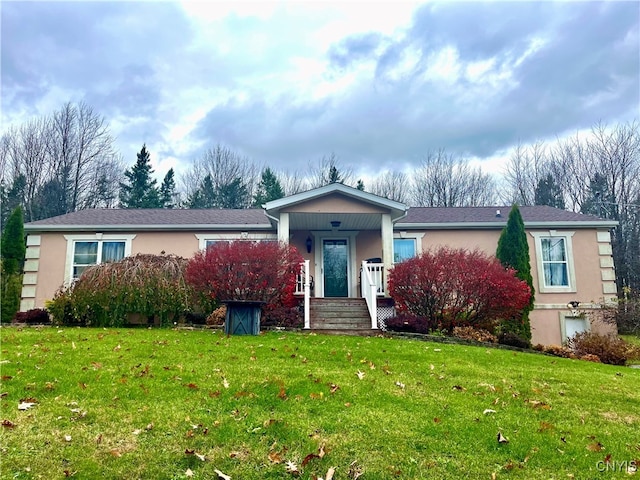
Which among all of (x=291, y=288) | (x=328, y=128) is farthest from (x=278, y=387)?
(x=328, y=128)

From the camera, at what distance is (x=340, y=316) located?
462 inches

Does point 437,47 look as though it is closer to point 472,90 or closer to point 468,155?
point 472,90

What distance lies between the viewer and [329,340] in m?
8.77

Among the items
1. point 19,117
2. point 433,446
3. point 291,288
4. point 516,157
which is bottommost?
point 433,446

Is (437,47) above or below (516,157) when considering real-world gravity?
below

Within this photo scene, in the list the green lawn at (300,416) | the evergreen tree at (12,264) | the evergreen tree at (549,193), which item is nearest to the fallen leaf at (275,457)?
the green lawn at (300,416)

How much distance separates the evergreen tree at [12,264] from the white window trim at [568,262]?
17.4m

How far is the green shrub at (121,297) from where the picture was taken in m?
10.8

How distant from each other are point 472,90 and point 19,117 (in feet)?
93.9

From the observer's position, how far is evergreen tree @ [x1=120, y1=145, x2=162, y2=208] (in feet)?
108

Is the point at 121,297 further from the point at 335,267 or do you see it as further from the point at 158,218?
the point at 335,267

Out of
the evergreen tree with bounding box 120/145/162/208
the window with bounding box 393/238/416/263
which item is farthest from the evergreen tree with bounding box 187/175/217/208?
the window with bounding box 393/238/416/263

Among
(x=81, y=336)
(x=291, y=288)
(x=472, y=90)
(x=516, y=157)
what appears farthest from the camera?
(x=516, y=157)

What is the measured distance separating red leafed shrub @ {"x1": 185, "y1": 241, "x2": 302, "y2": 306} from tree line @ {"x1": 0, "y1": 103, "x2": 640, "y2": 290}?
20.4 meters
